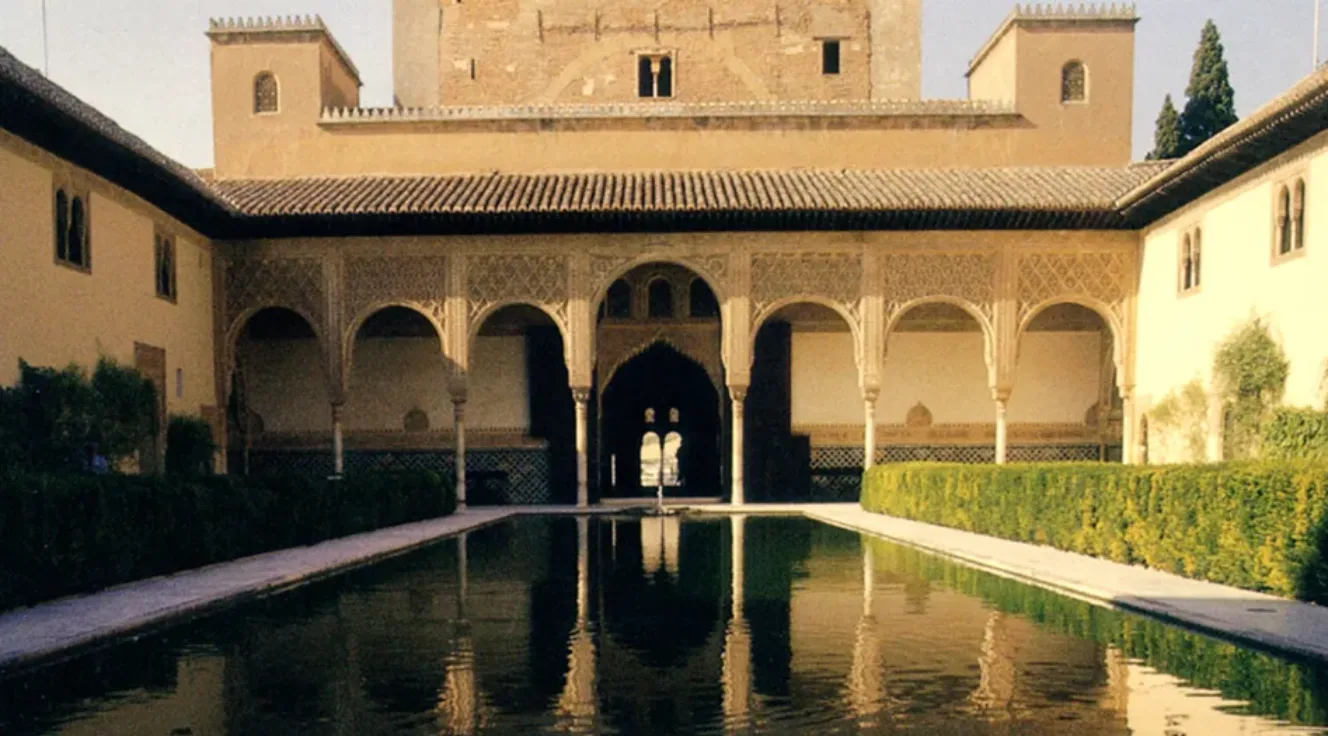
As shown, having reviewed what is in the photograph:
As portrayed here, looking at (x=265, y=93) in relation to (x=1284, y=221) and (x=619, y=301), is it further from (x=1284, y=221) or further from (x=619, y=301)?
(x=1284, y=221)

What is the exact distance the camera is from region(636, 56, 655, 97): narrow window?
24.2 metres

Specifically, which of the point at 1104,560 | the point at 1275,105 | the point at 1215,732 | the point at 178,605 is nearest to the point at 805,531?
the point at 1104,560

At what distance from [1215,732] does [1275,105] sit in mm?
10192

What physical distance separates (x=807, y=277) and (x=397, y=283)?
7158mm

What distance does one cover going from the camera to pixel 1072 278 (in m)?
19.2

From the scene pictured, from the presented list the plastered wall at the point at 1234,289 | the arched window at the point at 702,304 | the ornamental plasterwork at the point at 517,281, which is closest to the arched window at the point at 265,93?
the ornamental plasterwork at the point at 517,281

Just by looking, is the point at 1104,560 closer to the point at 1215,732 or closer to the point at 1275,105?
the point at 1275,105

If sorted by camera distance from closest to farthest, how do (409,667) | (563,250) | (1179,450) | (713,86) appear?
(409,667), (1179,450), (563,250), (713,86)

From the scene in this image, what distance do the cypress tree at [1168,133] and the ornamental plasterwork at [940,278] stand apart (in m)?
12.4

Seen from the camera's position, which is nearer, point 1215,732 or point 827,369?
point 1215,732

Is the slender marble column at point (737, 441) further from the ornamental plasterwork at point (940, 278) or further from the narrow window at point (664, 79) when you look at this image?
the narrow window at point (664, 79)

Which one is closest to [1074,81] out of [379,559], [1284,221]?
[1284,221]

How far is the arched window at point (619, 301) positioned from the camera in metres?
21.9

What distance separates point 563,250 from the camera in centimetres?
1933
